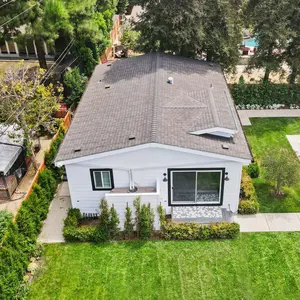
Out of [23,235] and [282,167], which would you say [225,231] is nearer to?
[282,167]

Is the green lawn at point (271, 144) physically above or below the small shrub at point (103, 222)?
below

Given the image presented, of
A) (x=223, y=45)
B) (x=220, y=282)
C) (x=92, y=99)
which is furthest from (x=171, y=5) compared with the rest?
(x=220, y=282)

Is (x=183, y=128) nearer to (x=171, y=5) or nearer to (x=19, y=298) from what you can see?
(x=19, y=298)

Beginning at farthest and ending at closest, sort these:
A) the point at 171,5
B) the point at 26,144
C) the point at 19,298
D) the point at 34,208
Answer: the point at 171,5, the point at 26,144, the point at 34,208, the point at 19,298

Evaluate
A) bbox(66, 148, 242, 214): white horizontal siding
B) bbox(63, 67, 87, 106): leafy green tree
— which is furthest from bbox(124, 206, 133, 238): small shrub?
bbox(63, 67, 87, 106): leafy green tree

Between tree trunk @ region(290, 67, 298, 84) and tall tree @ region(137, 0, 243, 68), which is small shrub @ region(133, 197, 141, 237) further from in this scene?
tree trunk @ region(290, 67, 298, 84)

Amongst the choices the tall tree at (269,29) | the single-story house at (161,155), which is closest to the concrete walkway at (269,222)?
the single-story house at (161,155)

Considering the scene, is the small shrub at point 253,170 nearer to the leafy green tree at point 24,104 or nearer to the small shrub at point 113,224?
the small shrub at point 113,224
